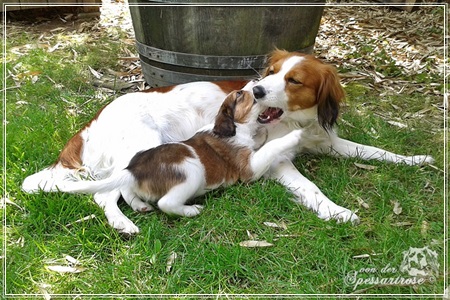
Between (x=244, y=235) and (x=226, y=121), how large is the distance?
878 mm

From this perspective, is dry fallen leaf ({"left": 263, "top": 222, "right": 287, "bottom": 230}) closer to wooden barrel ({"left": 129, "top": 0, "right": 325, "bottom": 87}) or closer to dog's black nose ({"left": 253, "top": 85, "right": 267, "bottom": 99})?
dog's black nose ({"left": 253, "top": 85, "right": 267, "bottom": 99})

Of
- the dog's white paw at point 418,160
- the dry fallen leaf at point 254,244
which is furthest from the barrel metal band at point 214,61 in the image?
the dry fallen leaf at point 254,244

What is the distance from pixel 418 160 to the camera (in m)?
3.46

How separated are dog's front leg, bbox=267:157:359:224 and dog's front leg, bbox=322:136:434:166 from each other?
1.56 feet

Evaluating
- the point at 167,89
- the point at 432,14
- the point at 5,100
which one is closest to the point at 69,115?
the point at 5,100

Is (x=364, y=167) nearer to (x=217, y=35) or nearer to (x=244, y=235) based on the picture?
(x=244, y=235)

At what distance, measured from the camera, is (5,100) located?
452 centimetres

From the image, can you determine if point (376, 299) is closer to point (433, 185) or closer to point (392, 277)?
point (392, 277)

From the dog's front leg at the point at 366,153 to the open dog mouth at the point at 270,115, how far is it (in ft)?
1.77

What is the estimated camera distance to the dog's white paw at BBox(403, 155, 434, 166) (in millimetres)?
3432

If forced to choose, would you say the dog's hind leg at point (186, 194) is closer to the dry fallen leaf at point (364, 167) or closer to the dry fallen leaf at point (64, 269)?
the dry fallen leaf at point (64, 269)

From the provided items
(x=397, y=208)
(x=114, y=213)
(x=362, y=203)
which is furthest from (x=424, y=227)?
(x=114, y=213)

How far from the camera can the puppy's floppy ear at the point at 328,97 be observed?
128 inches

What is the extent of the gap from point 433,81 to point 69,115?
12.3 feet
